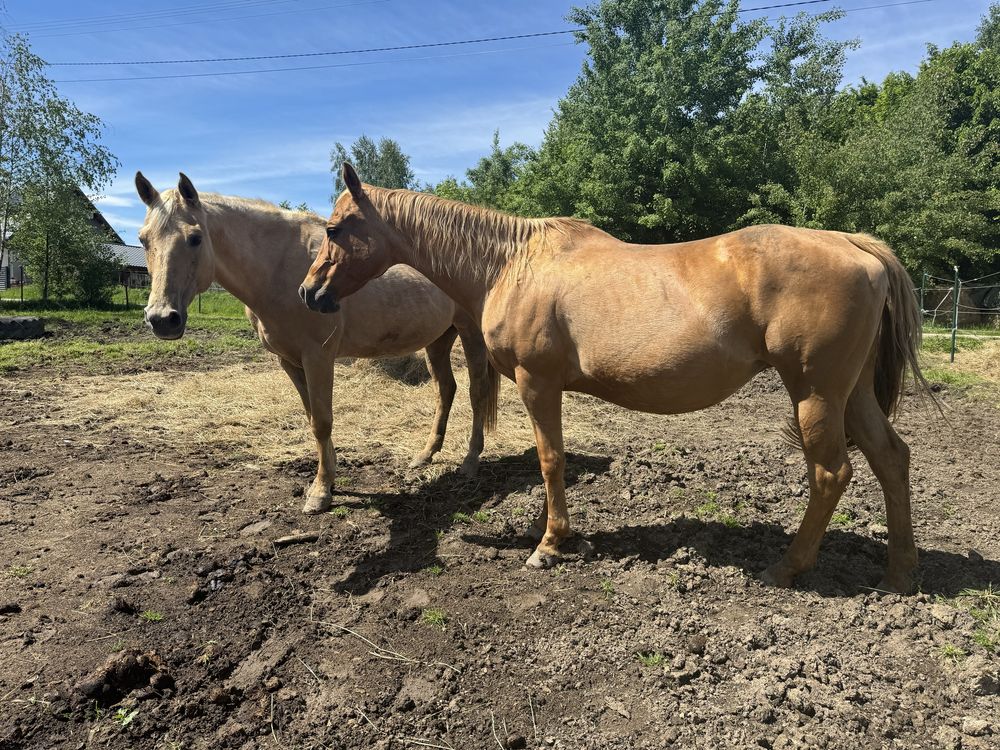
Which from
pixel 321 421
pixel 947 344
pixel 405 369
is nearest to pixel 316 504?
pixel 321 421

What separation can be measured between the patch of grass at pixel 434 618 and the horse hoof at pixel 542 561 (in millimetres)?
703

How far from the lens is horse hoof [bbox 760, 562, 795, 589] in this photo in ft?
10.2

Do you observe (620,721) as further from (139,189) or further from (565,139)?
(565,139)

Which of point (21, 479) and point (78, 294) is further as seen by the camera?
point (78, 294)

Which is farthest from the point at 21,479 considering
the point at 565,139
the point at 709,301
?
the point at 565,139

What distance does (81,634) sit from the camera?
2861 millimetres

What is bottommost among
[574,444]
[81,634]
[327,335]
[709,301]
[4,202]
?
[81,634]

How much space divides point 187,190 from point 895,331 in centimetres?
467

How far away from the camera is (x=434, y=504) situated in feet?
15.2

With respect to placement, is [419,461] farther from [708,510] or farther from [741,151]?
[741,151]

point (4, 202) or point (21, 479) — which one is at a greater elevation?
point (4, 202)

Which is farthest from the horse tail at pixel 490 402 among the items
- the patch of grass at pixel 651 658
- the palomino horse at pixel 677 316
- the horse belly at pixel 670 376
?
the patch of grass at pixel 651 658

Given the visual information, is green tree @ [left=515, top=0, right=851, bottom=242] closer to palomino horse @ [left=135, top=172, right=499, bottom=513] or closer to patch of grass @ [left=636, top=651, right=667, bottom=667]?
palomino horse @ [left=135, top=172, right=499, bottom=513]

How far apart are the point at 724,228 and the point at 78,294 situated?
83.8 ft
